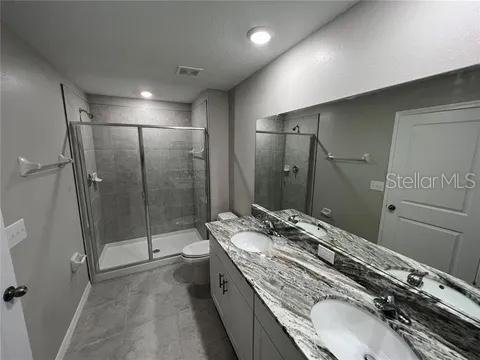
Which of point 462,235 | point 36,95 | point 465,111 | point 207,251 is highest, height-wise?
point 36,95

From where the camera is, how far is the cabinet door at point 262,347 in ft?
2.91

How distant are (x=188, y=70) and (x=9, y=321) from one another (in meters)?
2.13

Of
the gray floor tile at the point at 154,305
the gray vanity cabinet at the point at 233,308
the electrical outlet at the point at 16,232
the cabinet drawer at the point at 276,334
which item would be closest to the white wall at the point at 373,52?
the cabinet drawer at the point at 276,334

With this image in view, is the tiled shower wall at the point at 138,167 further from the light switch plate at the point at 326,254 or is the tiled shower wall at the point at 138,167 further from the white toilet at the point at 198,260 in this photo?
the light switch plate at the point at 326,254

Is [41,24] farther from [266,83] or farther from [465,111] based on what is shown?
[465,111]

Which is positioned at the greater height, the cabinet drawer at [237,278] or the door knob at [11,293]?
the door knob at [11,293]

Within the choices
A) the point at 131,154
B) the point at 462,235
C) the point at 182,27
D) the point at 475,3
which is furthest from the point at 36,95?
the point at 462,235

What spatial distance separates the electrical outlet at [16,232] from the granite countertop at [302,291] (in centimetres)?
121

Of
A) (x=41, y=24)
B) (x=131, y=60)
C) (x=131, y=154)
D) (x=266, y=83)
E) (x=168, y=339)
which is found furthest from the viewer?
(x=131, y=154)

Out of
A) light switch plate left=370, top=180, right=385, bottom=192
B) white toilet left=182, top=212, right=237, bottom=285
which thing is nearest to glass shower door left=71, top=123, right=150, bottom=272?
white toilet left=182, top=212, right=237, bottom=285

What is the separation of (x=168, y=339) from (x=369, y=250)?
1.71 meters

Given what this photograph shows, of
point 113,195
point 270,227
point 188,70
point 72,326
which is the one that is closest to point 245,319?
point 270,227

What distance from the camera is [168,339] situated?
158cm

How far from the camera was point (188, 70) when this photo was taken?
1929 mm
